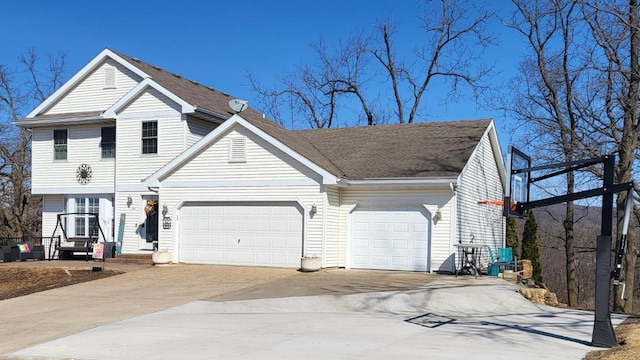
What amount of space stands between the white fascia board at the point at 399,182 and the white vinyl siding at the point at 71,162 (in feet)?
35.2

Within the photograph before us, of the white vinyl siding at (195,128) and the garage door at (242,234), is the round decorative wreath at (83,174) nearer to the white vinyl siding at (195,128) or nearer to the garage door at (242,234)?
the white vinyl siding at (195,128)

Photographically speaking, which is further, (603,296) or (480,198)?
(480,198)

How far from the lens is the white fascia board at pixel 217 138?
63.9 feet

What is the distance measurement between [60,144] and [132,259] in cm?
707

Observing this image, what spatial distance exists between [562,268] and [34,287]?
4410cm

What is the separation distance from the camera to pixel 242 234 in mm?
20922

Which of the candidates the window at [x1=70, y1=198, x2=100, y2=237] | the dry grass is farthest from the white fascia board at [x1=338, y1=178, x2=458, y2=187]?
the window at [x1=70, y1=198, x2=100, y2=237]

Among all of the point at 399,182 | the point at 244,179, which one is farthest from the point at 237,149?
the point at 399,182

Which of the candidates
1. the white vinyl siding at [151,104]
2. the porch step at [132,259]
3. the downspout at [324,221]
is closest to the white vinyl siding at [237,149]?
the downspout at [324,221]

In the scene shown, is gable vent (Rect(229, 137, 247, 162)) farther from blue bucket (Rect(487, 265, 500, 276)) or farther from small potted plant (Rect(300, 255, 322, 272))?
blue bucket (Rect(487, 265, 500, 276))

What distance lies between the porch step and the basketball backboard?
47.5ft

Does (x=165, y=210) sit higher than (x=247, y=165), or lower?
lower

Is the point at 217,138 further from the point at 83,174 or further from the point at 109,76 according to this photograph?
the point at 83,174

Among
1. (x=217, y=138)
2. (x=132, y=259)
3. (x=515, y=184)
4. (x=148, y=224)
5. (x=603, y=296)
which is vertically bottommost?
(x=132, y=259)
